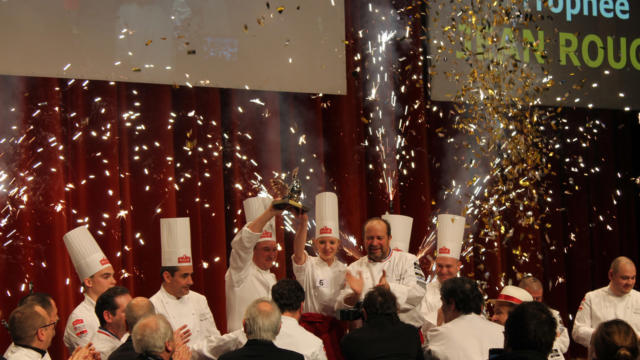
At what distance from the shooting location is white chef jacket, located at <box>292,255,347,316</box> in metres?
3.80

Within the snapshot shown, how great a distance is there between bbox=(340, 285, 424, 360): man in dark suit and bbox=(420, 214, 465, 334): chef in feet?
3.89

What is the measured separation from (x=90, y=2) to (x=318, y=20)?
1.52 meters

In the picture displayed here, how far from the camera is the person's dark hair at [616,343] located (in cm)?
229

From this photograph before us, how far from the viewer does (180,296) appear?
3818mm

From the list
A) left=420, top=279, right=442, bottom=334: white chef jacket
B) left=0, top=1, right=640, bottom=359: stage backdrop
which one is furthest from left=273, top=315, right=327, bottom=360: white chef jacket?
left=0, top=1, right=640, bottom=359: stage backdrop

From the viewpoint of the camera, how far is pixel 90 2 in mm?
4566

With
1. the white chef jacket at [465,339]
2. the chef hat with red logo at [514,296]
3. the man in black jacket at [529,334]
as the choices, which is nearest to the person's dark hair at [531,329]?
the man in black jacket at [529,334]

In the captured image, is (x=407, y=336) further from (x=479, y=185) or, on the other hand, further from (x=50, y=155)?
(x=479, y=185)

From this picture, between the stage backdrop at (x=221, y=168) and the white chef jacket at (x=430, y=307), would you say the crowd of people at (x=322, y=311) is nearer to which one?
the white chef jacket at (x=430, y=307)

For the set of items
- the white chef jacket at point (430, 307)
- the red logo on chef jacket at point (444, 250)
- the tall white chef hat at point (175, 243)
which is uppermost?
the tall white chef hat at point (175, 243)

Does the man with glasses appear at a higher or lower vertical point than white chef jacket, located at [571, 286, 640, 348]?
higher

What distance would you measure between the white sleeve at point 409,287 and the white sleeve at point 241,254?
0.73 m

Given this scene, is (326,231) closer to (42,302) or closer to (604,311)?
(42,302)

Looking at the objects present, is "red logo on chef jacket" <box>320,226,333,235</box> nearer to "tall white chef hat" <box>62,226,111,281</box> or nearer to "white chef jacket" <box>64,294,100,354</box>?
"tall white chef hat" <box>62,226,111,281</box>
